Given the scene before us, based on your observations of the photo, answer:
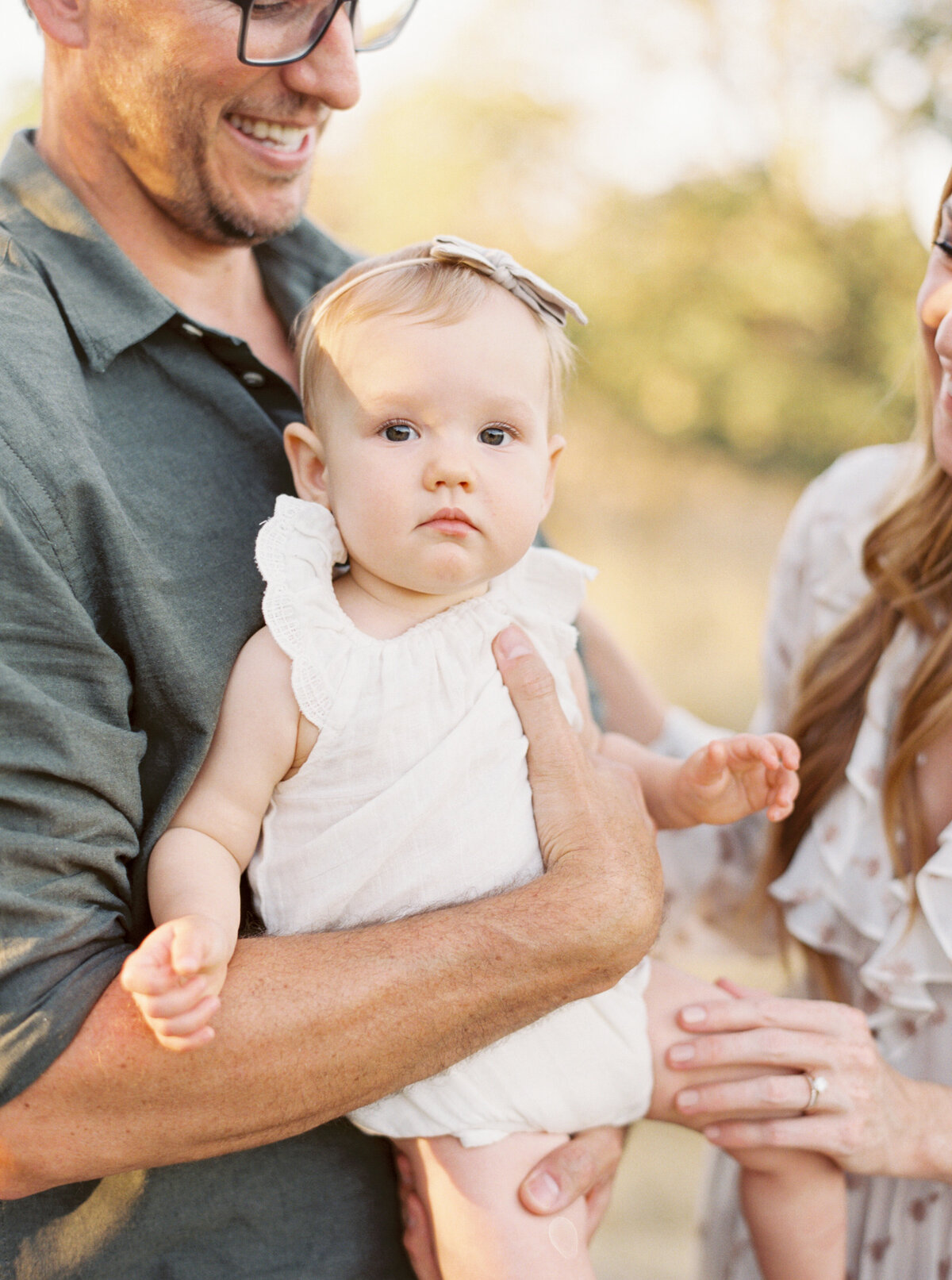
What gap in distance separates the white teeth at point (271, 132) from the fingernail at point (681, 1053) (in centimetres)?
159

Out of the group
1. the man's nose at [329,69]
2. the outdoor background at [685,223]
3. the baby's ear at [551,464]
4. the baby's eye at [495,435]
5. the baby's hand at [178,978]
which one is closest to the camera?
the baby's hand at [178,978]

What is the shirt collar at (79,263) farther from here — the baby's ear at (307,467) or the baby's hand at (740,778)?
the baby's hand at (740,778)

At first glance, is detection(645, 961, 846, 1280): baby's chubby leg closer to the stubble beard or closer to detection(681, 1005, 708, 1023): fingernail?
detection(681, 1005, 708, 1023): fingernail

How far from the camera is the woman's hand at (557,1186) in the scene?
4.94 ft

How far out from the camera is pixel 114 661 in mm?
1400

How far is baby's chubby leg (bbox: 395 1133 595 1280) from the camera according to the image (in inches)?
58.5

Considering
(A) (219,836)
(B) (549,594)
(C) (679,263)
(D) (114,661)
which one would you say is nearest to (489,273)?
(B) (549,594)

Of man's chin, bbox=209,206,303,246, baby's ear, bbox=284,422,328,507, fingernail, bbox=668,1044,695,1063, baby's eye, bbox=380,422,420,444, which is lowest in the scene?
fingernail, bbox=668,1044,695,1063

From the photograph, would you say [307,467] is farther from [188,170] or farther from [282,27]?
[282,27]

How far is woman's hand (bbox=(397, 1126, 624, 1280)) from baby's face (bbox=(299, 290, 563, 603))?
804mm

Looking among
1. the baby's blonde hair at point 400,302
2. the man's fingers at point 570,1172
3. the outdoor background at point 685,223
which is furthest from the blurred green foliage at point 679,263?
the man's fingers at point 570,1172

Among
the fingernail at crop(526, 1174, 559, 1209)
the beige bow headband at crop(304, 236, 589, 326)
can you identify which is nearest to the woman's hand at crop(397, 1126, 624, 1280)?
the fingernail at crop(526, 1174, 559, 1209)

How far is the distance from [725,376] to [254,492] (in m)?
12.0

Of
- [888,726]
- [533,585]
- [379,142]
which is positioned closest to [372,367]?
[533,585]
